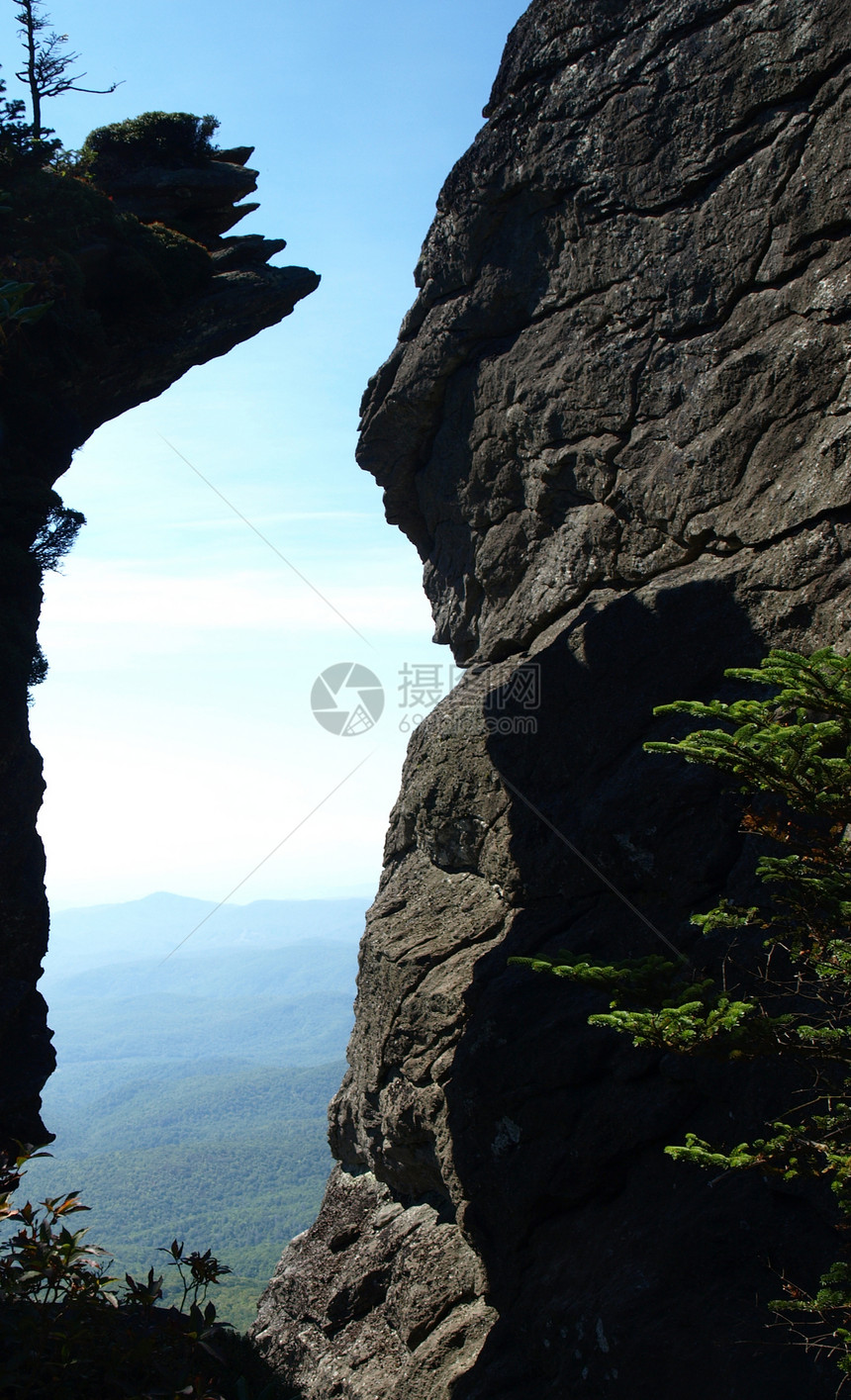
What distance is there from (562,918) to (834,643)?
4.03 metres

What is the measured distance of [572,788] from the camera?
10.4 meters

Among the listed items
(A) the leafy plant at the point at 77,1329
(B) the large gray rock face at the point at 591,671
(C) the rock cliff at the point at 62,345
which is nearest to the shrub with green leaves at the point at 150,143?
(C) the rock cliff at the point at 62,345

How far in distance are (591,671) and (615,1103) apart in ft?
15.4

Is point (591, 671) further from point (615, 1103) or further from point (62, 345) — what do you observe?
point (62, 345)

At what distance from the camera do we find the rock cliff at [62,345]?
14812 mm

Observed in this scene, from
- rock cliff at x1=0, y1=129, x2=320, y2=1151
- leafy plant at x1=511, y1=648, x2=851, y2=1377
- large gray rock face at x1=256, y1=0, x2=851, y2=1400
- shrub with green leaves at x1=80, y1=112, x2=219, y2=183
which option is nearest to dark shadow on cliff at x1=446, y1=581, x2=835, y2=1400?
large gray rock face at x1=256, y1=0, x2=851, y2=1400

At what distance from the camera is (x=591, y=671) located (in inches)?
420

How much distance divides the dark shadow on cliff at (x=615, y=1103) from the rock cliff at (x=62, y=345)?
839 centimetres

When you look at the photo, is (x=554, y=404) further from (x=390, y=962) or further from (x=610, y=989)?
(x=610, y=989)

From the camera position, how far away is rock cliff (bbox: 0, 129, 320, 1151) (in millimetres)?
14812

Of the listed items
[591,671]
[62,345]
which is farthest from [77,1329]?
[62,345]

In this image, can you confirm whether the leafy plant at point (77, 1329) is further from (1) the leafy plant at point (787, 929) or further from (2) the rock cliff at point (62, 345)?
(2) the rock cliff at point (62, 345)

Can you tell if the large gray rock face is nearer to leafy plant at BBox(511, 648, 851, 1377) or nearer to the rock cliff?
leafy plant at BBox(511, 648, 851, 1377)

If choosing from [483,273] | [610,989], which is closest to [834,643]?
[610,989]
